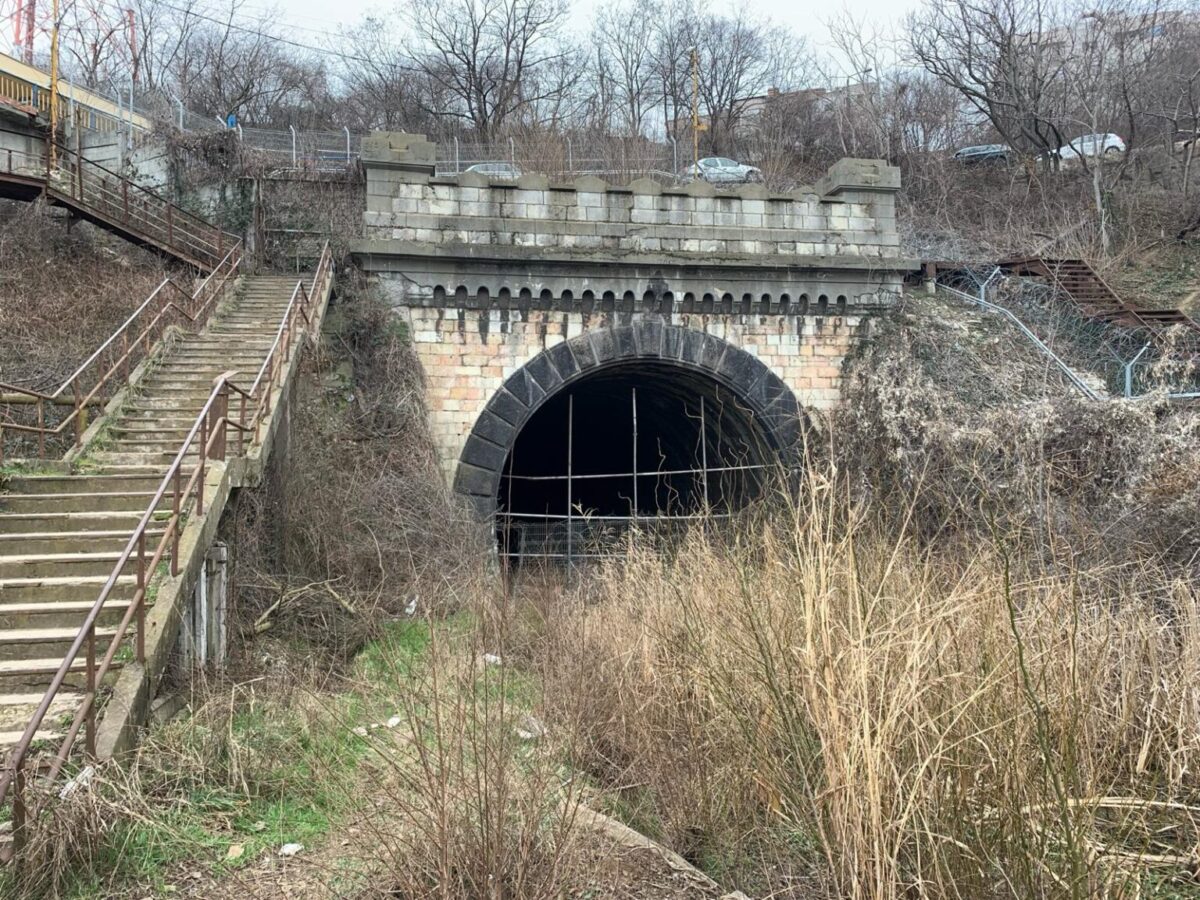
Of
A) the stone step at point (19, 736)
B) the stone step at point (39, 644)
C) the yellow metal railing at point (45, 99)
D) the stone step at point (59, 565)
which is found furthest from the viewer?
the yellow metal railing at point (45, 99)

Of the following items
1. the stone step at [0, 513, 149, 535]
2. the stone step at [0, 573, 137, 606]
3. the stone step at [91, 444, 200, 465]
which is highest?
the stone step at [91, 444, 200, 465]

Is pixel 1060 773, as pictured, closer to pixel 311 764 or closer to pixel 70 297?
pixel 311 764

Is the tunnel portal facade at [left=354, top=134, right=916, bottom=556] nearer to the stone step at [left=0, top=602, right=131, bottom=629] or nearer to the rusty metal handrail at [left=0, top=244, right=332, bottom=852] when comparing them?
the rusty metal handrail at [left=0, top=244, right=332, bottom=852]

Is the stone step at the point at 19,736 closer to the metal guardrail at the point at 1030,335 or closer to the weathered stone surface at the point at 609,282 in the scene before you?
the weathered stone surface at the point at 609,282

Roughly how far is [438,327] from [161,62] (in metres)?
27.9

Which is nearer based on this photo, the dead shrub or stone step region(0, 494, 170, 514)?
stone step region(0, 494, 170, 514)

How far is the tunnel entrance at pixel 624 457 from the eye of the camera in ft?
43.7

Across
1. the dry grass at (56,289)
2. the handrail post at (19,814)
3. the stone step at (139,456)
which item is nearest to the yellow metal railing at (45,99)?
the dry grass at (56,289)

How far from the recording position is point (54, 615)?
19.6 ft

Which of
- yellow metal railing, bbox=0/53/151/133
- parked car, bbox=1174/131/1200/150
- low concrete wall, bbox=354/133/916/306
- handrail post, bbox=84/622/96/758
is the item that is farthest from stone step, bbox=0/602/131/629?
Result: parked car, bbox=1174/131/1200/150

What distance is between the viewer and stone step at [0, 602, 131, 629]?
19.5 ft

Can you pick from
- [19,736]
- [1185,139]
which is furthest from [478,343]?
[1185,139]

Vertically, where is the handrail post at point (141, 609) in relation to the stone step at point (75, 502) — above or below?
below

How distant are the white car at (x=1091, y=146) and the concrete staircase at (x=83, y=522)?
71.2 feet
